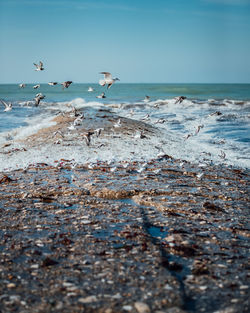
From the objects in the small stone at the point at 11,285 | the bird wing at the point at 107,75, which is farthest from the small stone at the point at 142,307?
the bird wing at the point at 107,75

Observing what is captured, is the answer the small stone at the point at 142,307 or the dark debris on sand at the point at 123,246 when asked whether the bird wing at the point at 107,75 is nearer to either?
the dark debris on sand at the point at 123,246

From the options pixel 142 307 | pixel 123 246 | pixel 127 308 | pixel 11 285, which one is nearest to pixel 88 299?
pixel 127 308

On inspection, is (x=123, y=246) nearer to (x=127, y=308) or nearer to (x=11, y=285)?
(x=127, y=308)

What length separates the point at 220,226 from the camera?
6.87 metres

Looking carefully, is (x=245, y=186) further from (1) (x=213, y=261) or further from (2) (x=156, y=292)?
(2) (x=156, y=292)

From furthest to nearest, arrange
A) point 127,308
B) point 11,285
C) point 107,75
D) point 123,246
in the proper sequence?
point 107,75, point 123,246, point 11,285, point 127,308

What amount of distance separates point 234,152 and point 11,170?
1221 cm

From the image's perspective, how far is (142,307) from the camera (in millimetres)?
4102

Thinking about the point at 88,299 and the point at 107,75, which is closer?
the point at 88,299

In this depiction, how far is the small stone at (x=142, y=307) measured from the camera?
404 centimetres

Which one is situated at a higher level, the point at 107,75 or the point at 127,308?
the point at 107,75

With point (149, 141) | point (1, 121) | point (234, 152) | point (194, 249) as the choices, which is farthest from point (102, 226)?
point (1, 121)

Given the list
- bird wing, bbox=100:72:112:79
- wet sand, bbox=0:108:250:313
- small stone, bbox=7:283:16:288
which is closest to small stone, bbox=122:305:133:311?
wet sand, bbox=0:108:250:313

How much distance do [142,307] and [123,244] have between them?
183cm
